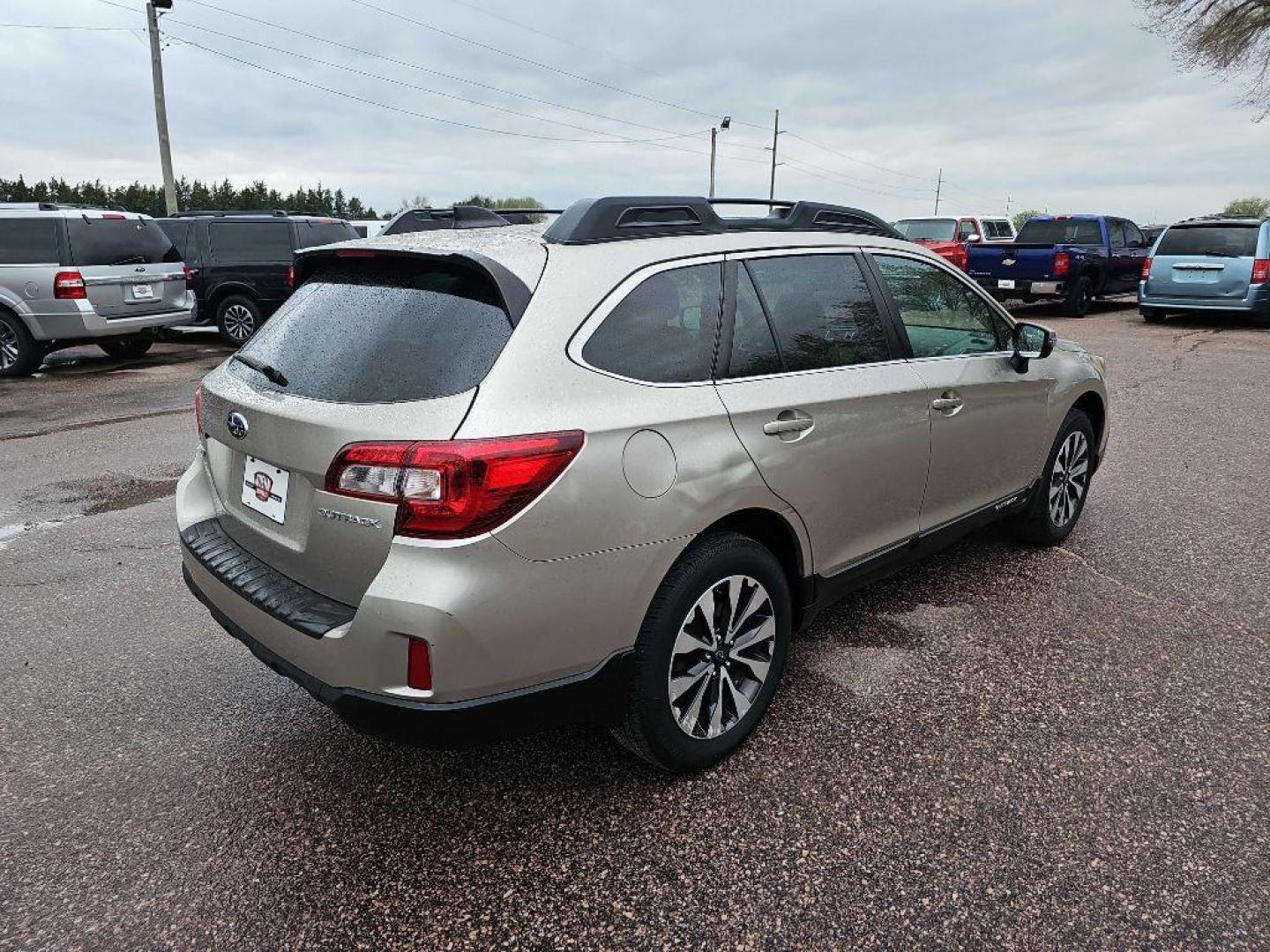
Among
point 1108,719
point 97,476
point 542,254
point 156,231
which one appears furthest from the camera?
point 156,231

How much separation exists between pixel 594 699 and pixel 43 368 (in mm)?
11871

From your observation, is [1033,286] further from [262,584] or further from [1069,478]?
[262,584]

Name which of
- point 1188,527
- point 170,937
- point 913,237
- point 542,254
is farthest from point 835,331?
point 913,237

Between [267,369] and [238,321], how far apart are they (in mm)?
11653

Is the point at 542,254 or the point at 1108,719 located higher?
the point at 542,254

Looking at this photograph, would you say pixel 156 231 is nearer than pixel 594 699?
No

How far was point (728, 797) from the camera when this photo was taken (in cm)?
267

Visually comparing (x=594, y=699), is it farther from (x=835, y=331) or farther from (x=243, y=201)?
(x=243, y=201)

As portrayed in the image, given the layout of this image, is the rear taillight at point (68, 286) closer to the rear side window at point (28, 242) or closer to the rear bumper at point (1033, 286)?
the rear side window at point (28, 242)

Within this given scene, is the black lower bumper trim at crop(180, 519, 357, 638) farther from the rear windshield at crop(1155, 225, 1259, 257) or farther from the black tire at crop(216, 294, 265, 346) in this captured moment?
the rear windshield at crop(1155, 225, 1259, 257)

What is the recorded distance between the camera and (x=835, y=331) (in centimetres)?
321

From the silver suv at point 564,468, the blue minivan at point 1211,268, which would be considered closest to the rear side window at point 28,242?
the silver suv at point 564,468

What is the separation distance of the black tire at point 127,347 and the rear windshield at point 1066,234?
15167 millimetres

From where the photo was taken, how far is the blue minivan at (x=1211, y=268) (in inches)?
570
